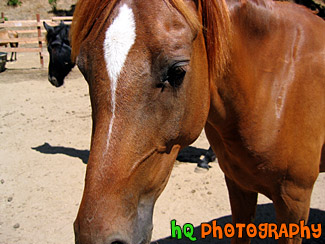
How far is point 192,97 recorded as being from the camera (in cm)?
127

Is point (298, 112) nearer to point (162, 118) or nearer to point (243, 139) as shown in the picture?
point (243, 139)

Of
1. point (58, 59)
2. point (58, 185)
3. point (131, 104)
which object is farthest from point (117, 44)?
point (58, 59)

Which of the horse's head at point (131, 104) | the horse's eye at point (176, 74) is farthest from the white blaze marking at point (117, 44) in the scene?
the horse's eye at point (176, 74)

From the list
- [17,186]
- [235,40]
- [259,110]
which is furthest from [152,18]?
[17,186]

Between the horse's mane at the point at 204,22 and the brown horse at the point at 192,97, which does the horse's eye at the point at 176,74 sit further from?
the horse's mane at the point at 204,22

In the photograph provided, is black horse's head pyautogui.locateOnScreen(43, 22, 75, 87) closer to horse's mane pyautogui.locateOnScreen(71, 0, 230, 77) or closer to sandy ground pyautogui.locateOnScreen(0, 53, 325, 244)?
sandy ground pyautogui.locateOnScreen(0, 53, 325, 244)

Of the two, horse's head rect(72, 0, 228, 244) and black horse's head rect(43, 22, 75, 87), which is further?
black horse's head rect(43, 22, 75, 87)

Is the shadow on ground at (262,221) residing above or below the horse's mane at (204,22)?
below

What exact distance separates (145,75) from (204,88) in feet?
1.22

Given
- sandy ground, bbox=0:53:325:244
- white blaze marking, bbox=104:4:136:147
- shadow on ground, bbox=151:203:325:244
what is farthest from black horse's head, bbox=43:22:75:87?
white blaze marking, bbox=104:4:136:147

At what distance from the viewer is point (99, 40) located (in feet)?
3.70

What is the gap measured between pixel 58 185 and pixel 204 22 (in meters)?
3.41

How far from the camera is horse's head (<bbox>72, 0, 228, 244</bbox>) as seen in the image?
1.04 metres

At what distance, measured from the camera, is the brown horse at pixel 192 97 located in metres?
1.07
